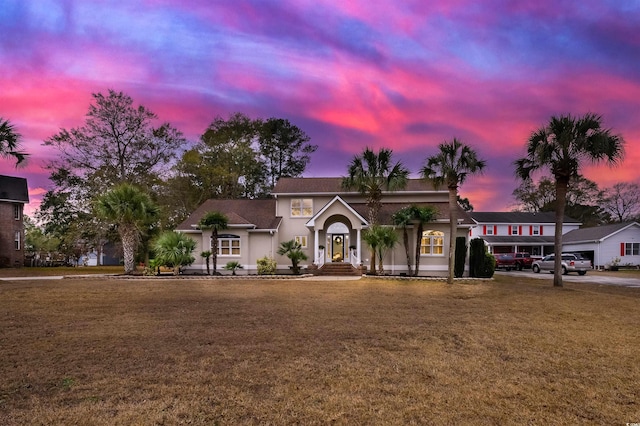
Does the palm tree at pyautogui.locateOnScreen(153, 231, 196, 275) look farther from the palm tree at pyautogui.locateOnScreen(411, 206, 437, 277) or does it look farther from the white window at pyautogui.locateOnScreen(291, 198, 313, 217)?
the palm tree at pyautogui.locateOnScreen(411, 206, 437, 277)

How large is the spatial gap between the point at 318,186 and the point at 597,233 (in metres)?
33.0

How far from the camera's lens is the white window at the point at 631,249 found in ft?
137

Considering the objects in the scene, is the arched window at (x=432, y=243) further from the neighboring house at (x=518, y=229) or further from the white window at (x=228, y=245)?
the neighboring house at (x=518, y=229)

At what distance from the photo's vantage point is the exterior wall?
39031 millimetres

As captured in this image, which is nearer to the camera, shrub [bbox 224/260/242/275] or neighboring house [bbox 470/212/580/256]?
shrub [bbox 224/260/242/275]

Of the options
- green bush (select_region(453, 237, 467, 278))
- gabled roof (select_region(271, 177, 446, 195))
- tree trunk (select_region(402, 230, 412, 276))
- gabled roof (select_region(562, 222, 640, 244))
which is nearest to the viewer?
green bush (select_region(453, 237, 467, 278))

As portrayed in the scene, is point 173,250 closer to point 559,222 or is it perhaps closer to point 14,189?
point 559,222

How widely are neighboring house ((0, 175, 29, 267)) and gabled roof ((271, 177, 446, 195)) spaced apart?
1140 inches

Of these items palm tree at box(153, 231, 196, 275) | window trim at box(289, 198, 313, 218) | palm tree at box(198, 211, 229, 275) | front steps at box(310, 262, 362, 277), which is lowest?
front steps at box(310, 262, 362, 277)

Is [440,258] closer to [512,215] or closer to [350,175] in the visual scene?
[350,175]

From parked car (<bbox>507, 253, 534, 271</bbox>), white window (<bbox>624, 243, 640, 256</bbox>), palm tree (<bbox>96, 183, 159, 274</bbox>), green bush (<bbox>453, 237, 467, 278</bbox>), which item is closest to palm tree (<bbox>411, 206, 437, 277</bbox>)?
green bush (<bbox>453, 237, 467, 278</bbox>)

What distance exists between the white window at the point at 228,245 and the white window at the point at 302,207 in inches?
184

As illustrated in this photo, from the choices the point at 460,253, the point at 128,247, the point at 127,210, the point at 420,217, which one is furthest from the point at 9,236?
the point at 460,253

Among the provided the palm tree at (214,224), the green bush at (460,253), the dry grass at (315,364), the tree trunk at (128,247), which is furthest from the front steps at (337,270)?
the dry grass at (315,364)
